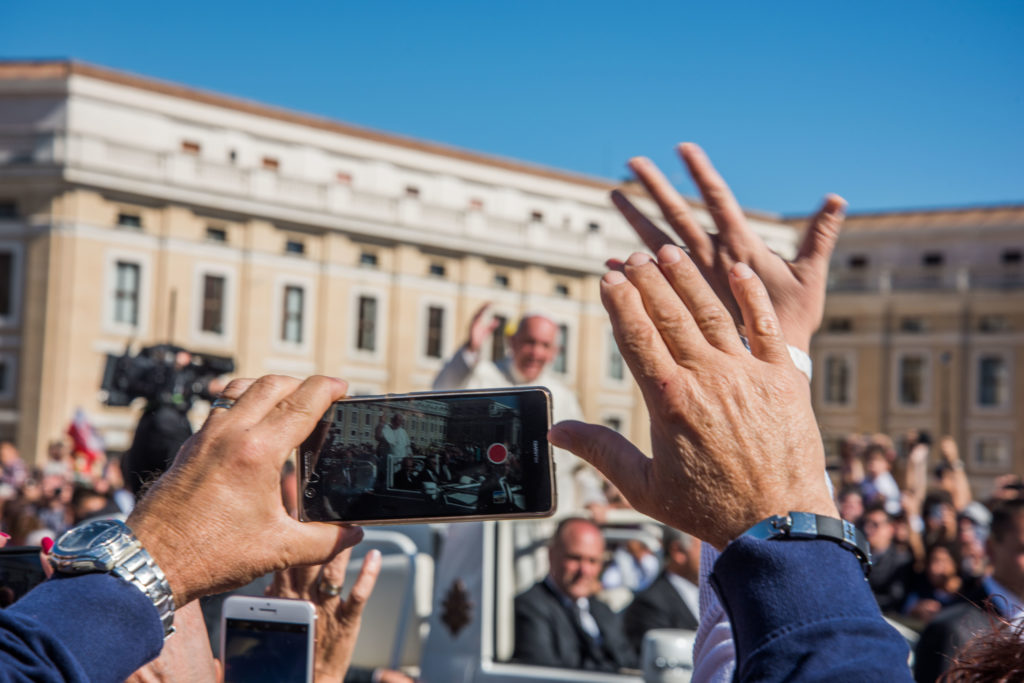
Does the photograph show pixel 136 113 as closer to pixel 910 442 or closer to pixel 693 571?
pixel 910 442

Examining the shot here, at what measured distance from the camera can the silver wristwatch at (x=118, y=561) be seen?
3.76 feet

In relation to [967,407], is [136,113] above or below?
above

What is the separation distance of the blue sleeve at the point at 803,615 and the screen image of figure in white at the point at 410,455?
0.37 metres

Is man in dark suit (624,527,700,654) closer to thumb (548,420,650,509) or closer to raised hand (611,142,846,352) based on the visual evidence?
raised hand (611,142,846,352)

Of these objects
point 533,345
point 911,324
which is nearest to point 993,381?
point 911,324

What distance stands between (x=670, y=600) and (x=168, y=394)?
2.43 metres

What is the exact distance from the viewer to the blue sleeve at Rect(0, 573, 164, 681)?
3.42ft

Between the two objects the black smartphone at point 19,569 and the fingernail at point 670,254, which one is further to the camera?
the black smartphone at point 19,569

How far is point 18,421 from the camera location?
32.9 metres

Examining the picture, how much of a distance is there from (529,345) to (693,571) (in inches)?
54.6

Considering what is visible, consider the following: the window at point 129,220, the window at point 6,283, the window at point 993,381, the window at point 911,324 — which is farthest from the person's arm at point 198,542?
the window at point 911,324

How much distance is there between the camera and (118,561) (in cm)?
115

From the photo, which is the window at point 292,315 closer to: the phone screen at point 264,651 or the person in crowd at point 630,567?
the person in crowd at point 630,567

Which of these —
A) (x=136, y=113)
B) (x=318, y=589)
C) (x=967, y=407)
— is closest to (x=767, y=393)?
(x=318, y=589)
